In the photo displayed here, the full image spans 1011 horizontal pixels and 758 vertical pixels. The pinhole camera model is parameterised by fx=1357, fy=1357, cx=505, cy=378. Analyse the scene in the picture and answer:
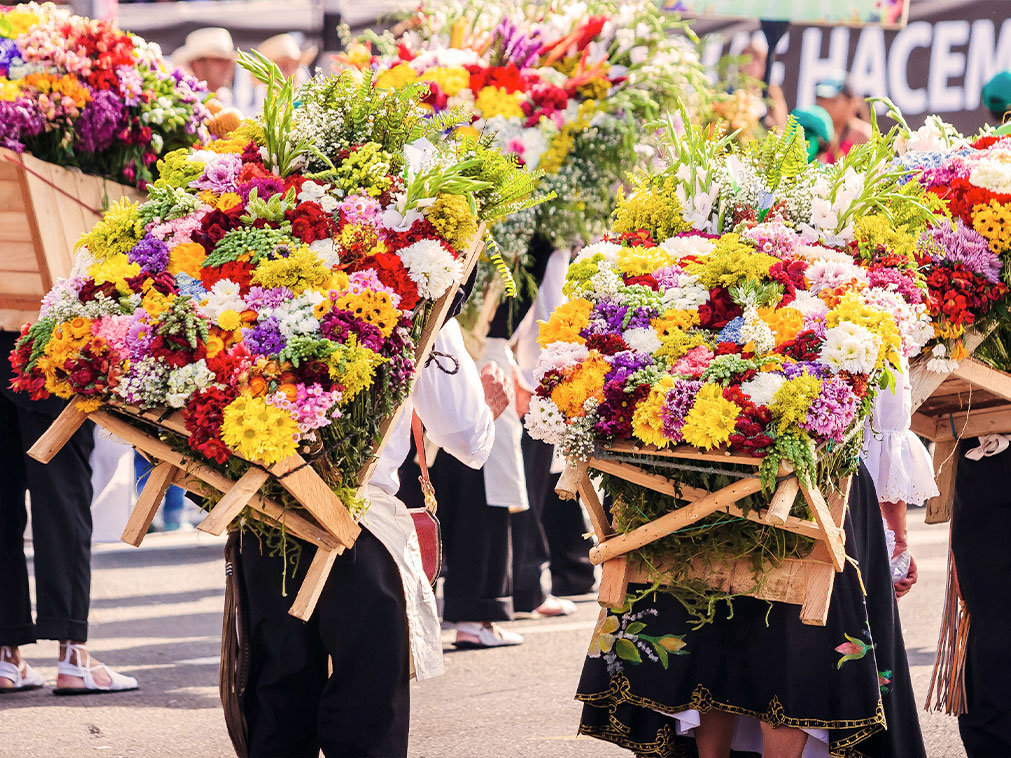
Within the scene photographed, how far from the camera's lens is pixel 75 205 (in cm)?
554

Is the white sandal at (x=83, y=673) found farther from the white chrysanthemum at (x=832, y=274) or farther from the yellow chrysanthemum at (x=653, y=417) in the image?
the white chrysanthemum at (x=832, y=274)

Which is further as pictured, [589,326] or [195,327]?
[589,326]

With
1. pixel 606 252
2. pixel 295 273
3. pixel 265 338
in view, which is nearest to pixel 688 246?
pixel 606 252

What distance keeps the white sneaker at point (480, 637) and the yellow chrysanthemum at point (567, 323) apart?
2.81 m

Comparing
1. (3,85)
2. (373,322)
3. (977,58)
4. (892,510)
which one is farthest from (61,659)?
(977,58)

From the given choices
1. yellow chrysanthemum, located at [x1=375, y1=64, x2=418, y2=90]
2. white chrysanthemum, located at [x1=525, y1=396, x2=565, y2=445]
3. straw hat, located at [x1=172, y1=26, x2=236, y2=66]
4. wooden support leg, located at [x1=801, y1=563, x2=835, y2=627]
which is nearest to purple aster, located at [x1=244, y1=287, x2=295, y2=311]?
white chrysanthemum, located at [x1=525, y1=396, x2=565, y2=445]

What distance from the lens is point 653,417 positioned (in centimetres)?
366

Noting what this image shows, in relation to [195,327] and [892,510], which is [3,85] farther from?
[892,510]

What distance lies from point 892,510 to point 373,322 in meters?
2.22

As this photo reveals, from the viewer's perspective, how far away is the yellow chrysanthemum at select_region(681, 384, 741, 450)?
3547 millimetres

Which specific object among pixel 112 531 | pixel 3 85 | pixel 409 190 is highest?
pixel 3 85

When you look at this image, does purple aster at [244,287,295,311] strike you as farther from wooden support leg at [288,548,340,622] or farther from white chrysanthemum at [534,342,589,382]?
white chrysanthemum at [534,342,589,382]

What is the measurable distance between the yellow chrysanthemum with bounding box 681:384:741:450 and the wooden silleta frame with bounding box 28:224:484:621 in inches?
30.4

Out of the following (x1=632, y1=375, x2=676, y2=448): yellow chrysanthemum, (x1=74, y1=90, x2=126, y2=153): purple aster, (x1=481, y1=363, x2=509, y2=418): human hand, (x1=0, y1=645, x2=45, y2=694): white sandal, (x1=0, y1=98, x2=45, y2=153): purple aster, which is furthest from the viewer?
(x1=0, y1=645, x2=45, y2=694): white sandal
